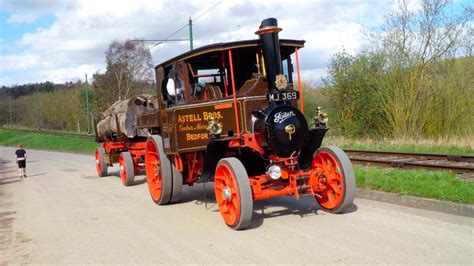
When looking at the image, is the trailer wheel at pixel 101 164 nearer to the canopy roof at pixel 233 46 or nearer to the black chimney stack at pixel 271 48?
the canopy roof at pixel 233 46

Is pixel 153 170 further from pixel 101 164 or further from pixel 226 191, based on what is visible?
pixel 101 164

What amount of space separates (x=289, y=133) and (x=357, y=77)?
13106 mm

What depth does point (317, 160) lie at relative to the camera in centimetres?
667

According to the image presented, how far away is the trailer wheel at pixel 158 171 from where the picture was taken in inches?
304

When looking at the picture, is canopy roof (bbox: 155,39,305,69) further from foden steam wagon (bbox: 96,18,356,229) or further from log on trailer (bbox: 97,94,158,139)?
log on trailer (bbox: 97,94,158,139)

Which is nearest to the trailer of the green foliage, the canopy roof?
the canopy roof

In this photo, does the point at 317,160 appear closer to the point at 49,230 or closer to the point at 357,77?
the point at 49,230

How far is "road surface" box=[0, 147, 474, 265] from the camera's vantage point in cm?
475

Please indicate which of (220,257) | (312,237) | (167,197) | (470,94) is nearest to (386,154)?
(470,94)

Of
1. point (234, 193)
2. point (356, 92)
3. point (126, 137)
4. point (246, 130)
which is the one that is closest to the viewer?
point (234, 193)

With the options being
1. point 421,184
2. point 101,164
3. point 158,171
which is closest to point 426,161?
point 421,184

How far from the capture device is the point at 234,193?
5.84m

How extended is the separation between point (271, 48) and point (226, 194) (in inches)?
76.0

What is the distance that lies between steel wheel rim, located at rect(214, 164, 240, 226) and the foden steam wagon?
13 mm
